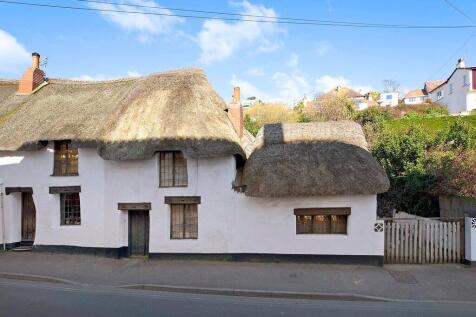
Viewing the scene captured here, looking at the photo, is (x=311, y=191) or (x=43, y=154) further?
(x=43, y=154)

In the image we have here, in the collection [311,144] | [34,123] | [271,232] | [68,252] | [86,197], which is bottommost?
[68,252]

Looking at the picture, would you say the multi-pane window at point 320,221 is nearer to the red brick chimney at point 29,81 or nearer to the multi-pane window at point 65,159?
the multi-pane window at point 65,159

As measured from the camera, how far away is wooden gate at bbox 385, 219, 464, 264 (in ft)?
40.9

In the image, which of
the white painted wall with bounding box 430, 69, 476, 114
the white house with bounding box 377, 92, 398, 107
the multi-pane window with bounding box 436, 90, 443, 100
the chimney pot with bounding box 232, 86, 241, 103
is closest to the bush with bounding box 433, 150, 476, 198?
the chimney pot with bounding box 232, 86, 241, 103

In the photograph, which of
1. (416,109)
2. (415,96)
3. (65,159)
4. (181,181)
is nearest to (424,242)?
(181,181)

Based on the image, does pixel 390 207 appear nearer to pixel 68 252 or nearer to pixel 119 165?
pixel 119 165

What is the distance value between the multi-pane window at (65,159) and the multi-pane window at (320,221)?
9.48 meters

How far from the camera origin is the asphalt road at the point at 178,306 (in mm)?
8312

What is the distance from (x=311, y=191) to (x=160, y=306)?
636cm

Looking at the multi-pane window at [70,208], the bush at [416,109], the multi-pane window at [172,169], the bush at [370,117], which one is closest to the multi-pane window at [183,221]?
the multi-pane window at [172,169]

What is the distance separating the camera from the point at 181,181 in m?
13.9

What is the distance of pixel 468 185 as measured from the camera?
1642cm

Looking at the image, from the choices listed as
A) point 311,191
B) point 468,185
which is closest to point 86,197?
point 311,191

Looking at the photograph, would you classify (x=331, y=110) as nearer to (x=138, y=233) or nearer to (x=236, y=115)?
(x=236, y=115)
